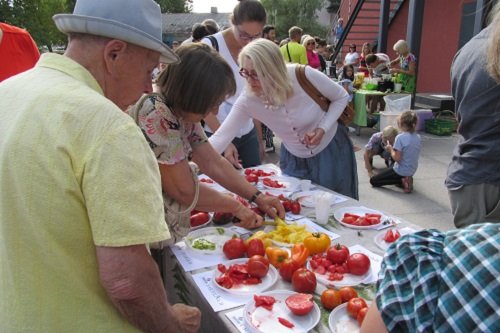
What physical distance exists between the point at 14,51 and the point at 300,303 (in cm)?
253

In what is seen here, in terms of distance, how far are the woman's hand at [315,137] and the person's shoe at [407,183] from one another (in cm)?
290

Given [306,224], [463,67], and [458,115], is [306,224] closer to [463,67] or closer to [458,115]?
[458,115]

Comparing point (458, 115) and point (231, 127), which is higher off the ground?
point (458, 115)

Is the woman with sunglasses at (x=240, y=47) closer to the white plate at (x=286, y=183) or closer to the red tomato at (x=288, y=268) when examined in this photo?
the white plate at (x=286, y=183)

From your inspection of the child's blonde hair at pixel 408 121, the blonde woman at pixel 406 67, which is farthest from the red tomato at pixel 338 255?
the blonde woman at pixel 406 67

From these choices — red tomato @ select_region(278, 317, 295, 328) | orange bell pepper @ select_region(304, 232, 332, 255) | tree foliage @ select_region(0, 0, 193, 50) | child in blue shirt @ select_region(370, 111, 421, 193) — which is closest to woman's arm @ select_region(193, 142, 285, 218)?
orange bell pepper @ select_region(304, 232, 332, 255)

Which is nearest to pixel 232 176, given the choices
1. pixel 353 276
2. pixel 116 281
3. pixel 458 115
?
pixel 353 276

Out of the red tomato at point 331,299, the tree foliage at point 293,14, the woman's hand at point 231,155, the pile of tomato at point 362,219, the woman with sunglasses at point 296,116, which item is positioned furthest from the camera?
the tree foliage at point 293,14

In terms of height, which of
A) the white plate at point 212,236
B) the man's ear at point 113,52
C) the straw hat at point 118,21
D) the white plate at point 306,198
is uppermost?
the straw hat at point 118,21

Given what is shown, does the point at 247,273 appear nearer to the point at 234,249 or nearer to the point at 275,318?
the point at 234,249

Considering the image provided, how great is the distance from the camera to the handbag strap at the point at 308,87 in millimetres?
2729

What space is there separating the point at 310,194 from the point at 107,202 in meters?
1.83

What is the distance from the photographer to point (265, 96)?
266cm

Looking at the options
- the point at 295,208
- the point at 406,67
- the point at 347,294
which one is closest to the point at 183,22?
the point at 406,67
